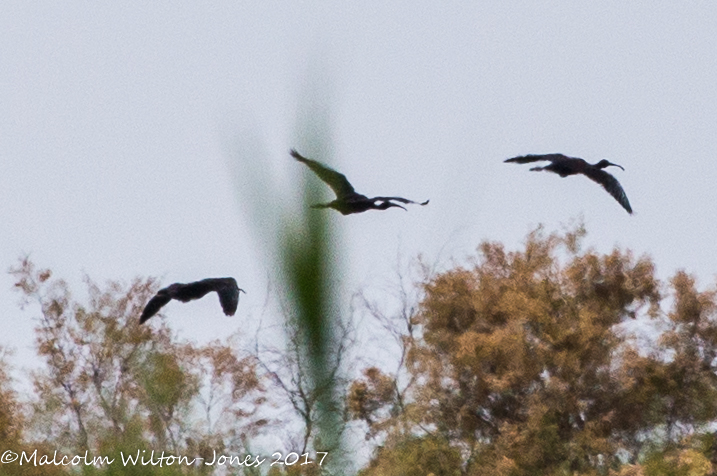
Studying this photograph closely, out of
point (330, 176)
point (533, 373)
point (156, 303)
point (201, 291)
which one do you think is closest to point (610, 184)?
point (156, 303)

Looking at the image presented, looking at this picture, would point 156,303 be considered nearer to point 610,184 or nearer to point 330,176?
point 330,176

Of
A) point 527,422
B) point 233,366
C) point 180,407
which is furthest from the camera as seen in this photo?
point 233,366

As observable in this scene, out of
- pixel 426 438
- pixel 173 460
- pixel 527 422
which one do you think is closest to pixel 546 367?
pixel 527 422

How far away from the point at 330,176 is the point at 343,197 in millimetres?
144

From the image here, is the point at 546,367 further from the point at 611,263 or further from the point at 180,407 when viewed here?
the point at 180,407

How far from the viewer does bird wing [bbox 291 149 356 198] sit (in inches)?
26.9

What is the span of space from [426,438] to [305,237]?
13574mm

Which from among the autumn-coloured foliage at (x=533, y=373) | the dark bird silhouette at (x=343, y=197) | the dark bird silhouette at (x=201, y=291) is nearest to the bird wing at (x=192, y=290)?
the dark bird silhouette at (x=201, y=291)

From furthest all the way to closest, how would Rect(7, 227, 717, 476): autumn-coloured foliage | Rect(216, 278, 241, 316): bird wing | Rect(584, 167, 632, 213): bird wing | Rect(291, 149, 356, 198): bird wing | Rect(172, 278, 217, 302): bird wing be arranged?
Rect(7, 227, 717, 476): autumn-coloured foliage → Rect(584, 167, 632, 213): bird wing → Rect(216, 278, 241, 316): bird wing → Rect(172, 278, 217, 302): bird wing → Rect(291, 149, 356, 198): bird wing

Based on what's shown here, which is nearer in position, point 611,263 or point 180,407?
point 180,407

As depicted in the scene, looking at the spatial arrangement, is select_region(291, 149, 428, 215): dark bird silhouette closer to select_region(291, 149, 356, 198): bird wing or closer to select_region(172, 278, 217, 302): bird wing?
select_region(291, 149, 356, 198): bird wing

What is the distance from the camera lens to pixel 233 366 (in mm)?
14555

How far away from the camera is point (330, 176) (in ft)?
2.54

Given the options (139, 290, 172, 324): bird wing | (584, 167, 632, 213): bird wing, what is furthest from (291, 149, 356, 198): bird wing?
(584, 167, 632, 213): bird wing
